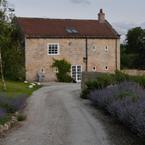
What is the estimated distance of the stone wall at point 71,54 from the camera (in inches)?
2355

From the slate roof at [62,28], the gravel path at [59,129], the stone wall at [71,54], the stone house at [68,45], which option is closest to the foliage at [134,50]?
the slate roof at [62,28]

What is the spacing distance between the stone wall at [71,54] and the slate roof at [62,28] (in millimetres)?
617

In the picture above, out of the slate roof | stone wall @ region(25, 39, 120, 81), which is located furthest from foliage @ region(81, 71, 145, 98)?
the slate roof

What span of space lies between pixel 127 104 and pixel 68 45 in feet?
144

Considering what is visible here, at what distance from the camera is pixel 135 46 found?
8738cm

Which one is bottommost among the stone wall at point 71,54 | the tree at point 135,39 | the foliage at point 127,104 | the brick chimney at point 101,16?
the foliage at point 127,104

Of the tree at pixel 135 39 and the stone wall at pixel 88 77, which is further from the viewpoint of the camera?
the tree at pixel 135 39

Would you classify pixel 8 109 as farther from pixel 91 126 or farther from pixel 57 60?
pixel 57 60

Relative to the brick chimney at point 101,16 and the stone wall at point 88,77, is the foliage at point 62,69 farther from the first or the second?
the stone wall at point 88,77

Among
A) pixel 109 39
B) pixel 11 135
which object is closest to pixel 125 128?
pixel 11 135

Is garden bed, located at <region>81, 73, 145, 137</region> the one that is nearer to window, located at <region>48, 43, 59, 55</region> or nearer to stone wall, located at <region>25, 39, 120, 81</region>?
stone wall, located at <region>25, 39, 120, 81</region>

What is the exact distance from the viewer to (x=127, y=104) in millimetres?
17672

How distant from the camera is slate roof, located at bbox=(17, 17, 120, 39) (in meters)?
60.6

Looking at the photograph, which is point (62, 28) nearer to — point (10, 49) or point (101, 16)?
point (101, 16)
